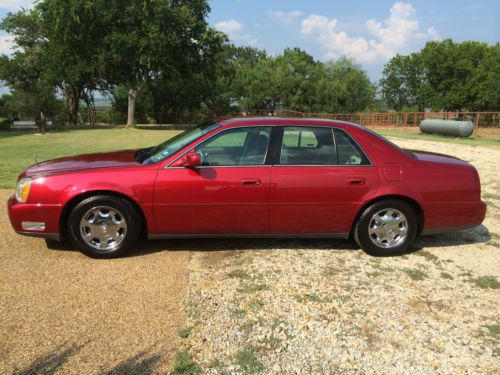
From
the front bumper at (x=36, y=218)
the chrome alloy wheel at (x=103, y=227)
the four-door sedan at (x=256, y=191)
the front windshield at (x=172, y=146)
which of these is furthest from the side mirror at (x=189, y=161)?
the front bumper at (x=36, y=218)

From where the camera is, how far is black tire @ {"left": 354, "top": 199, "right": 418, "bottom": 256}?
464cm

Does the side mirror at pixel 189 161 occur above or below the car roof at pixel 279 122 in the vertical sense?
below

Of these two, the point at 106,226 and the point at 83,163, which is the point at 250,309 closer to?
the point at 106,226

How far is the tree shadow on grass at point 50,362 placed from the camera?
2.68m

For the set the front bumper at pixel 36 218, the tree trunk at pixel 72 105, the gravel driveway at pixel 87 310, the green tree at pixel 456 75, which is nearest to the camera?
the gravel driveway at pixel 87 310

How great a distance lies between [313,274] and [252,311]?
0.98 meters

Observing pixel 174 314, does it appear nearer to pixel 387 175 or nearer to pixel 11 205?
A: pixel 11 205

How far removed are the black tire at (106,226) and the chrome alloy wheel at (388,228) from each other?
2591mm

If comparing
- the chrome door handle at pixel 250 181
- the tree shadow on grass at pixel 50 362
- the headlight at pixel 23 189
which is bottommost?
the tree shadow on grass at pixel 50 362

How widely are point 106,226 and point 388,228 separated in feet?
10.1

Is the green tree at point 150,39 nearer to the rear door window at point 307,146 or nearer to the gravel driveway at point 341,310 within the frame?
the rear door window at point 307,146

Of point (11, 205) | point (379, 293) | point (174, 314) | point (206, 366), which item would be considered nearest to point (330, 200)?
point (379, 293)

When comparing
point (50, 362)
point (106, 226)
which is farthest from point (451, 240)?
point (50, 362)

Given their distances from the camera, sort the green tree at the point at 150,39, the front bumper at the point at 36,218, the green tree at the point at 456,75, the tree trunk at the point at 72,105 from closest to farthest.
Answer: the front bumper at the point at 36,218, the green tree at the point at 150,39, the tree trunk at the point at 72,105, the green tree at the point at 456,75
